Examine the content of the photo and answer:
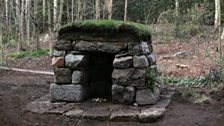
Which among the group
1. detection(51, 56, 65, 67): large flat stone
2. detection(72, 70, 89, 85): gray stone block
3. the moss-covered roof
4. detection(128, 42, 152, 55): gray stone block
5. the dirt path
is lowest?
the dirt path

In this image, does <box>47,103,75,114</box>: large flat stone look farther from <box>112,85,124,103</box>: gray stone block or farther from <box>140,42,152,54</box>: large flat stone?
<box>140,42,152,54</box>: large flat stone

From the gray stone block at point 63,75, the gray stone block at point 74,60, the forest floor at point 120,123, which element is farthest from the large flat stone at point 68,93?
the forest floor at point 120,123

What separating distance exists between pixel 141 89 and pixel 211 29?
13879mm

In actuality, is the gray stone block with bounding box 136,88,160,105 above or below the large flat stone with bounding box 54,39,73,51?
below

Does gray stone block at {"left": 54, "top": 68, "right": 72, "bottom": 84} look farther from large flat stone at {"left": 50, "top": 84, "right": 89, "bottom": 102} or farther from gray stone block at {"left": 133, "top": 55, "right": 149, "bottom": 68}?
gray stone block at {"left": 133, "top": 55, "right": 149, "bottom": 68}

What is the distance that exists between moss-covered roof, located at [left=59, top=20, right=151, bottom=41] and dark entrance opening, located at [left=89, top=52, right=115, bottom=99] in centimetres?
91

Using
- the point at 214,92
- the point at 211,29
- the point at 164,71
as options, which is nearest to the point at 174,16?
the point at 211,29

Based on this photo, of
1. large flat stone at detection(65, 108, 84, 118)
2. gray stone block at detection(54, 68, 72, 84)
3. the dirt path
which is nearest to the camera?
the dirt path

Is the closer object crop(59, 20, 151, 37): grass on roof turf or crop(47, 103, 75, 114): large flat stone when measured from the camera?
crop(47, 103, 75, 114): large flat stone

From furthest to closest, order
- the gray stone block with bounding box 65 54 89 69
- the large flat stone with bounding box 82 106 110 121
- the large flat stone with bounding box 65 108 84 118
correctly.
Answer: the gray stone block with bounding box 65 54 89 69, the large flat stone with bounding box 65 108 84 118, the large flat stone with bounding box 82 106 110 121

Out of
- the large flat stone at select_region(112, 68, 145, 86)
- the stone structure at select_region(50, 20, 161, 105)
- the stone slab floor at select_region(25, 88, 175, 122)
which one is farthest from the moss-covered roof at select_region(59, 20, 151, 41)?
the stone slab floor at select_region(25, 88, 175, 122)

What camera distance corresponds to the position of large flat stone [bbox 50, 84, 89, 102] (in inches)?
290

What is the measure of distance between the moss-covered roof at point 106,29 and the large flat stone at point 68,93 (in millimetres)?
1048

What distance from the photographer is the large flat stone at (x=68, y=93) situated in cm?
736
